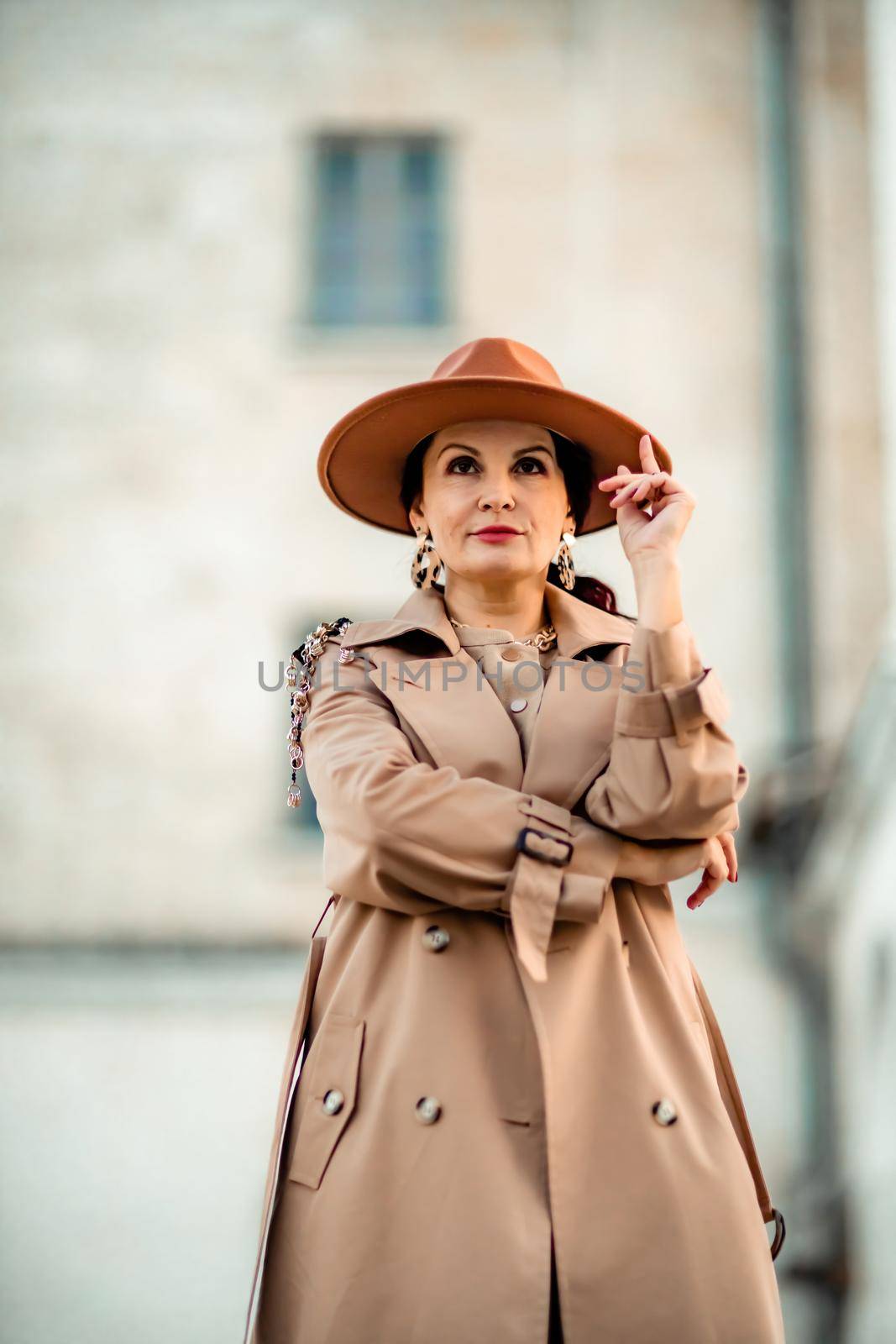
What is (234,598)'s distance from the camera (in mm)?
6824

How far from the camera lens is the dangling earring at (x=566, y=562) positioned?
86.2 inches

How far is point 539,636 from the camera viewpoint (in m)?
2.11

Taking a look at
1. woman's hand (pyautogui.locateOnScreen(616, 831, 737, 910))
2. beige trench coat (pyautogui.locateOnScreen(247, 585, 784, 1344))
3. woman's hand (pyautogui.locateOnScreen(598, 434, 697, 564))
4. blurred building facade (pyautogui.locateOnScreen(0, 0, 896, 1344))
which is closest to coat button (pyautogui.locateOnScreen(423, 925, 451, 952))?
beige trench coat (pyautogui.locateOnScreen(247, 585, 784, 1344))

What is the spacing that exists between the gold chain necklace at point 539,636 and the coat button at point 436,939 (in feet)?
1.77

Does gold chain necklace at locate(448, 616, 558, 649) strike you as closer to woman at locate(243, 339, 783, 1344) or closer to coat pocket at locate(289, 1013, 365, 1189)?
woman at locate(243, 339, 783, 1344)

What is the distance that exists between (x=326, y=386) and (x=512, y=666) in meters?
5.28

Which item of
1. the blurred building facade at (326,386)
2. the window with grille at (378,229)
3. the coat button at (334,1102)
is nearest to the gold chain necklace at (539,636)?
the coat button at (334,1102)

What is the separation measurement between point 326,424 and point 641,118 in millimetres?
2546

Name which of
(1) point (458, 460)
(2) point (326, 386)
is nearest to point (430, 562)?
(1) point (458, 460)

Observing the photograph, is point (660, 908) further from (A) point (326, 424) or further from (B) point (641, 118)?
(B) point (641, 118)

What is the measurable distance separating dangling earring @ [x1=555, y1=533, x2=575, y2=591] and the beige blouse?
152 mm

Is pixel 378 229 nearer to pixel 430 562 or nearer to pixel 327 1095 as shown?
pixel 430 562

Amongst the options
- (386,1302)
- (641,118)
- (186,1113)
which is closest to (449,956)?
(386,1302)

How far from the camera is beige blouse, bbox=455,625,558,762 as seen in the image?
1969 mm
